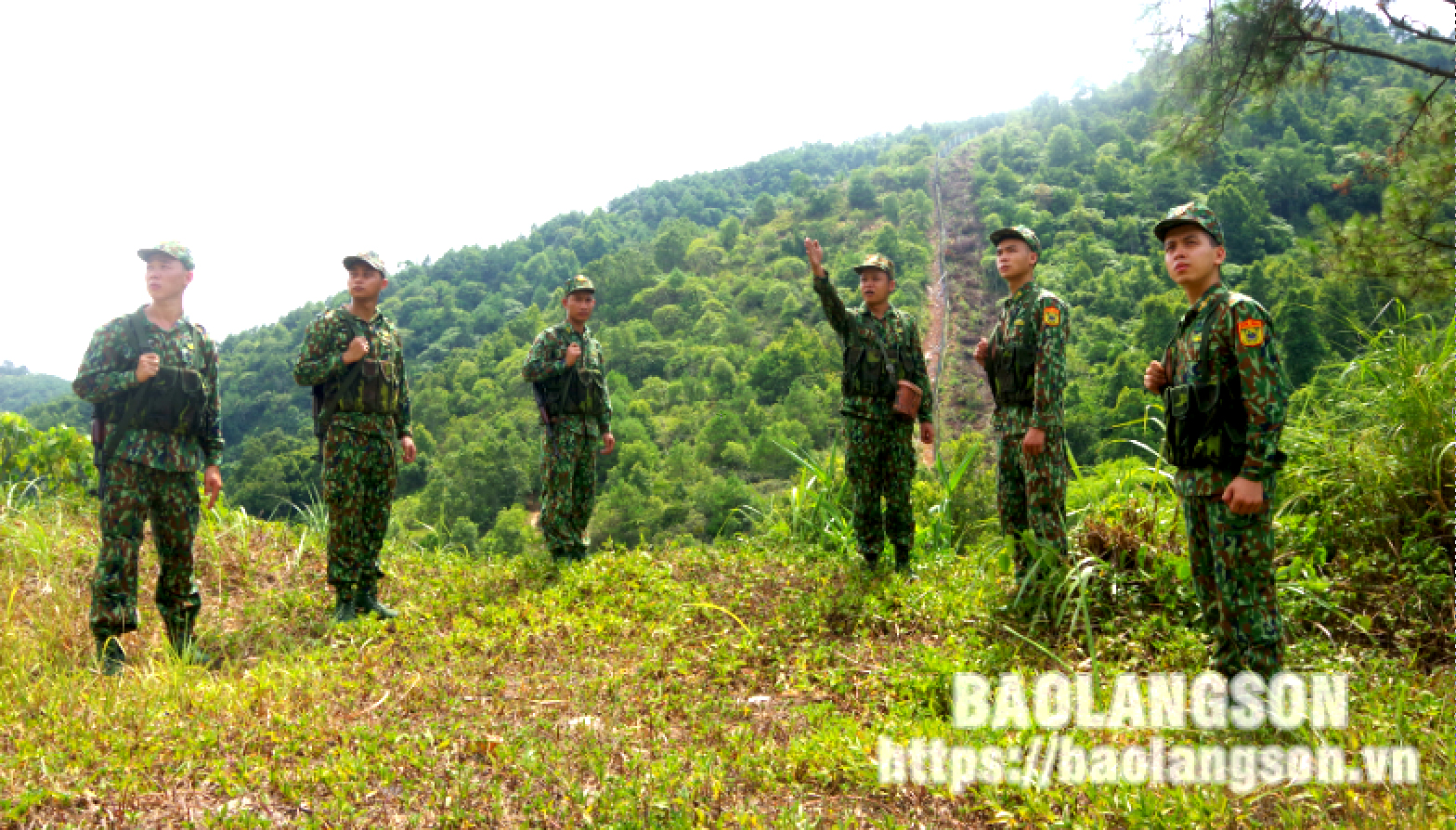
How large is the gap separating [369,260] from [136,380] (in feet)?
4.34

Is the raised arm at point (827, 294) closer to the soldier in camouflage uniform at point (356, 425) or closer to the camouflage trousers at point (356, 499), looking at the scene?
the soldier in camouflage uniform at point (356, 425)

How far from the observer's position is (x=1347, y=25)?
5516mm

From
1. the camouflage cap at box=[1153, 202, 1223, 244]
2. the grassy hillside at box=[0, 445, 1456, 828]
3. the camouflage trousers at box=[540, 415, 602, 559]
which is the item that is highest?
the camouflage cap at box=[1153, 202, 1223, 244]

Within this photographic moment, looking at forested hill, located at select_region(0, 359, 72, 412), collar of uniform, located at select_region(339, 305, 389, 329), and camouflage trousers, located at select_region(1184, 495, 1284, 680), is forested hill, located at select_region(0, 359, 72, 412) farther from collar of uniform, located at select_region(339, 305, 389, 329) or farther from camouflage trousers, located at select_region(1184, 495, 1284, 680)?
camouflage trousers, located at select_region(1184, 495, 1284, 680)

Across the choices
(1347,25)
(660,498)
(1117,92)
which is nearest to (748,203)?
(1117,92)

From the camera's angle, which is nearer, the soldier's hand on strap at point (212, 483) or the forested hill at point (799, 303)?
the soldier's hand on strap at point (212, 483)

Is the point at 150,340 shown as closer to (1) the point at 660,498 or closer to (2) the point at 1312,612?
(2) the point at 1312,612

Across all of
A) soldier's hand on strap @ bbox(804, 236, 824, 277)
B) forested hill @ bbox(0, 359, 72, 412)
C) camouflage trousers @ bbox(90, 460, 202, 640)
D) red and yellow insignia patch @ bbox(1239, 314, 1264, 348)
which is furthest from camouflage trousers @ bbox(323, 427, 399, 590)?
forested hill @ bbox(0, 359, 72, 412)

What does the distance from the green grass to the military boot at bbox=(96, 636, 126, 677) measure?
0.39 feet

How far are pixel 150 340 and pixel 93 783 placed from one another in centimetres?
223

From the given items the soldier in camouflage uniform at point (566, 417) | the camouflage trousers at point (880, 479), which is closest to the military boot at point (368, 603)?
the soldier in camouflage uniform at point (566, 417)

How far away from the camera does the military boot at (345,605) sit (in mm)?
4668

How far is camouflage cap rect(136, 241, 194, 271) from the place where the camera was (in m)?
3.99

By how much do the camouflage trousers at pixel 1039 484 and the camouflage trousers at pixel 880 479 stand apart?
2.62ft
